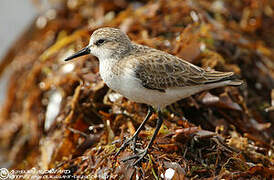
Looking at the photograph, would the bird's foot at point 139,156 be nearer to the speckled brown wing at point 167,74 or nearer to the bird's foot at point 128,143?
the bird's foot at point 128,143

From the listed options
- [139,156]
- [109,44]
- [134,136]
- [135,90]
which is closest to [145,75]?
[135,90]

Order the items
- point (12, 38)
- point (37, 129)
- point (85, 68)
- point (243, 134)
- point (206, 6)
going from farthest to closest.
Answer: point (12, 38) → point (206, 6) → point (37, 129) → point (85, 68) → point (243, 134)

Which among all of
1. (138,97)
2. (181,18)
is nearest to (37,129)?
(138,97)

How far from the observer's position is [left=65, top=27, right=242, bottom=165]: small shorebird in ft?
11.2

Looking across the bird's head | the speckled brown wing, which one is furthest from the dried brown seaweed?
the bird's head

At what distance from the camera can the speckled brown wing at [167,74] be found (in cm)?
345

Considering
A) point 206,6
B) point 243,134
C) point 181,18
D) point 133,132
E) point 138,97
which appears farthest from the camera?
point 206,6

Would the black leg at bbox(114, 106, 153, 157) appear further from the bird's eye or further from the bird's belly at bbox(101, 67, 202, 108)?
the bird's eye

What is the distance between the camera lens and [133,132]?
12.5 feet

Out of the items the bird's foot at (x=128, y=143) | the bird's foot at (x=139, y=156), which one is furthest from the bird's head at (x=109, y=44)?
the bird's foot at (x=139, y=156)

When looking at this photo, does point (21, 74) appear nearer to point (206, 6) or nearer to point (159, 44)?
point (159, 44)

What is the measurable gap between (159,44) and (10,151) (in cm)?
272

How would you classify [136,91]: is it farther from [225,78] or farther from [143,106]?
[225,78]

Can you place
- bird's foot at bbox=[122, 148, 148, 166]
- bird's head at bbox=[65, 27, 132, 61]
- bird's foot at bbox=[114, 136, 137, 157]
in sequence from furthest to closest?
bird's head at bbox=[65, 27, 132, 61]
bird's foot at bbox=[114, 136, 137, 157]
bird's foot at bbox=[122, 148, 148, 166]
